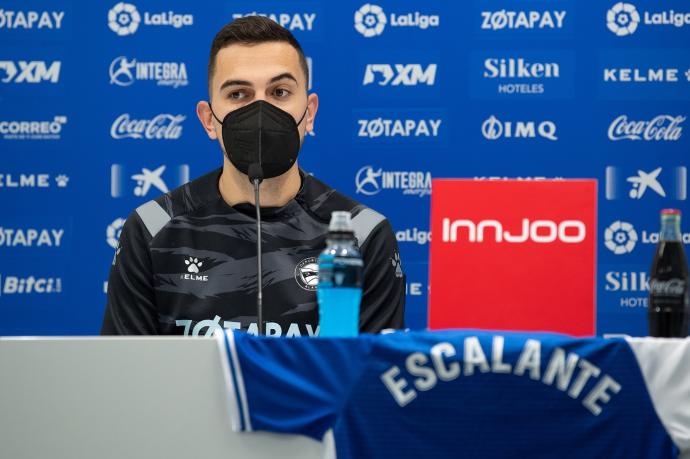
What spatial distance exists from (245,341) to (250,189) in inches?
35.5

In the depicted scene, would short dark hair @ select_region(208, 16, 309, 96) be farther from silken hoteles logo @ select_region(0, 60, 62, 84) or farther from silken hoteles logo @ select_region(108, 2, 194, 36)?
silken hoteles logo @ select_region(0, 60, 62, 84)

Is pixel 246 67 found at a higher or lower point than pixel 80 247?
higher

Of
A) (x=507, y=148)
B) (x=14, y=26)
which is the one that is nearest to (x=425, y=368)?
(x=507, y=148)

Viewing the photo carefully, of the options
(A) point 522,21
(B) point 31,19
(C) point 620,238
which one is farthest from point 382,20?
(B) point 31,19

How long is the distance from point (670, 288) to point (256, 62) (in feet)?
3.41

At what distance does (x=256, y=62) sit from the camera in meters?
1.93

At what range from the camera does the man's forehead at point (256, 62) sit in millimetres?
1908

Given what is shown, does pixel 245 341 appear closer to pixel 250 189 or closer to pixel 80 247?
pixel 250 189

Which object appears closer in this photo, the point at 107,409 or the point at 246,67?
the point at 107,409

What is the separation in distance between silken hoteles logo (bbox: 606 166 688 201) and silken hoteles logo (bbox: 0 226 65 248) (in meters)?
2.26

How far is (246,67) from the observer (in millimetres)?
1916

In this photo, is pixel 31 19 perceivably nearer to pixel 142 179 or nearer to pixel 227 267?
pixel 142 179

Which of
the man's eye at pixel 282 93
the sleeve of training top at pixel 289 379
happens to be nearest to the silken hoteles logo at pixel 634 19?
the man's eye at pixel 282 93

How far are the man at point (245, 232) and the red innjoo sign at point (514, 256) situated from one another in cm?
59
